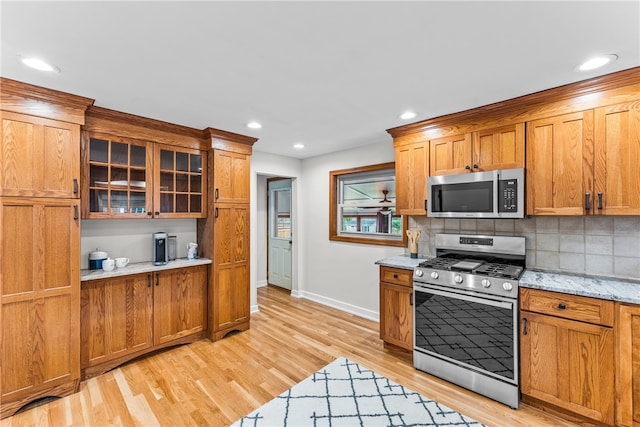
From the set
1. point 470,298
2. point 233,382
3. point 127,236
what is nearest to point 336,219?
point 470,298

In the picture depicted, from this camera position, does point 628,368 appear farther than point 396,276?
No

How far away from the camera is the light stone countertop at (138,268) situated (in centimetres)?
254

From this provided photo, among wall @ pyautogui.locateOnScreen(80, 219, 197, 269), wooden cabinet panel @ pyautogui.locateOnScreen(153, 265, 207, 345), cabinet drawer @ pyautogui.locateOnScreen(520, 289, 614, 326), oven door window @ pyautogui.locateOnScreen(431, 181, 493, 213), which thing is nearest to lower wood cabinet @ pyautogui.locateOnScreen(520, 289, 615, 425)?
cabinet drawer @ pyautogui.locateOnScreen(520, 289, 614, 326)

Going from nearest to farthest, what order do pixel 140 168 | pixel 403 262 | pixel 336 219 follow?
pixel 140 168 → pixel 403 262 → pixel 336 219

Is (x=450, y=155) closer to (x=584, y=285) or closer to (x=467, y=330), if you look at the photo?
(x=584, y=285)

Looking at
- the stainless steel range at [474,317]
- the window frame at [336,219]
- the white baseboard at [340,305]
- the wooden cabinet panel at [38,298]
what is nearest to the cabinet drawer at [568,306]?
the stainless steel range at [474,317]

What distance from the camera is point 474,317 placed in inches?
92.9

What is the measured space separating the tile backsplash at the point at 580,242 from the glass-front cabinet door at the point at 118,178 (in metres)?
3.51

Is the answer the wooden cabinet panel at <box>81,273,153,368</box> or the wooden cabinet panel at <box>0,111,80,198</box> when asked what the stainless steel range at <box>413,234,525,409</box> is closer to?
the wooden cabinet panel at <box>81,273,153,368</box>

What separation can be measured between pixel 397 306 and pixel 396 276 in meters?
0.31

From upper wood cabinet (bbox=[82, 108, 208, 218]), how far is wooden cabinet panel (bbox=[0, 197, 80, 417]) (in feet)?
1.21

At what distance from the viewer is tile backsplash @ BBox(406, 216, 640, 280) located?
87.2 inches

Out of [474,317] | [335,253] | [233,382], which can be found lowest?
[233,382]

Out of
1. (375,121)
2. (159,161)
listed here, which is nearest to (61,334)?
(159,161)
